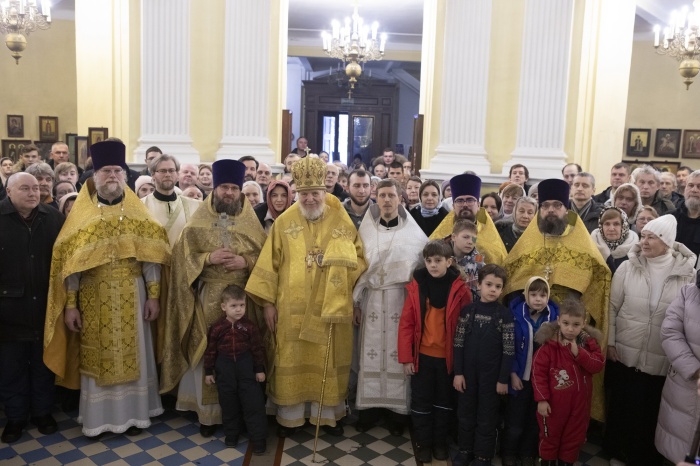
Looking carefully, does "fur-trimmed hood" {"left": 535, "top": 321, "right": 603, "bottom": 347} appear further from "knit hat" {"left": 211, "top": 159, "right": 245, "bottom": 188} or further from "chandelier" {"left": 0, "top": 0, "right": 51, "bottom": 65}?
"chandelier" {"left": 0, "top": 0, "right": 51, "bottom": 65}

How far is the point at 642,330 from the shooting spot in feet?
12.5

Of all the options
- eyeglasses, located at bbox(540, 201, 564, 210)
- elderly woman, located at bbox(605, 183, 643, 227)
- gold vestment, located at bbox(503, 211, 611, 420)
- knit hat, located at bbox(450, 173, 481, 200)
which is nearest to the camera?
gold vestment, located at bbox(503, 211, 611, 420)

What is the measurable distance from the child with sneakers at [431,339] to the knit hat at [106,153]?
6.64 feet

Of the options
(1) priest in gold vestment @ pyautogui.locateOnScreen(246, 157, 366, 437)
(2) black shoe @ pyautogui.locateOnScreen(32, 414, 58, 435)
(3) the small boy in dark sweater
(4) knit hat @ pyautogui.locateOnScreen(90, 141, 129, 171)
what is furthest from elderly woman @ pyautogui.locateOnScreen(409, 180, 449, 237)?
(2) black shoe @ pyautogui.locateOnScreen(32, 414, 58, 435)

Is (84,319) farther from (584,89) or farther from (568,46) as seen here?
(584,89)

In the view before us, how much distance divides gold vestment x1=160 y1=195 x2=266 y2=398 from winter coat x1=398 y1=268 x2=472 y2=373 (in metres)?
1.05

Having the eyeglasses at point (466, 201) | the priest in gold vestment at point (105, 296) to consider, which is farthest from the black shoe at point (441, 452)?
the priest in gold vestment at point (105, 296)

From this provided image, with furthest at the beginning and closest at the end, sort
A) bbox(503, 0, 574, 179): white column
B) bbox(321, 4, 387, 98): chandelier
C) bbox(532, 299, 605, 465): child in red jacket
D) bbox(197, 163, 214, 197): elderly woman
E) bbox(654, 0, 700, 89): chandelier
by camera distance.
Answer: bbox(321, 4, 387, 98): chandelier → bbox(654, 0, 700, 89): chandelier → bbox(503, 0, 574, 179): white column → bbox(197, 163, 214, 197): elderly woman → bbox(532, 299, 605, 465): child in red jacket

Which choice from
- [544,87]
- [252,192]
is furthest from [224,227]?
[544,87]

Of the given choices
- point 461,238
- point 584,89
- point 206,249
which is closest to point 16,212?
point 206,249

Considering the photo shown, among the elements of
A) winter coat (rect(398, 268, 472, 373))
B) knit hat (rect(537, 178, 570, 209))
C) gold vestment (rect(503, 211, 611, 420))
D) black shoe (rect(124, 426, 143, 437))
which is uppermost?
knit hat (rect(537, 178, 570, 209))

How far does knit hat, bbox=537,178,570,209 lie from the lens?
4094 millimetres

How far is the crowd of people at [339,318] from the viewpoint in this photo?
12.2ft

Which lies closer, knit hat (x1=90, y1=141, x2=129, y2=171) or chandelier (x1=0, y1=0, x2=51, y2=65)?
knit hat (x1=90, y1=141, x2=129, y2=171)
